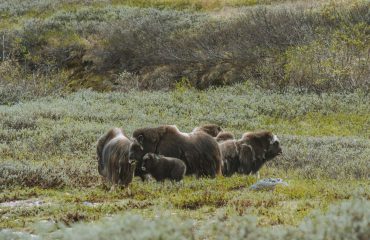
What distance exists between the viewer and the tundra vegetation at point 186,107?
268 inches

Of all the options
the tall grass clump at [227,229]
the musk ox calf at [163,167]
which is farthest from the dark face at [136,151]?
the tall grass clump at [227,229]

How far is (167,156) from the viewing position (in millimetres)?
10492

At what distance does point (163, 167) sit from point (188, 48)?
74.8 ft

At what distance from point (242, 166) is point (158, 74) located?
2012cm

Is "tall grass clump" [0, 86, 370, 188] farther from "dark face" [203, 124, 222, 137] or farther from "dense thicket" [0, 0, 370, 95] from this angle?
"dense thicket" [0, 0, 370, 95]

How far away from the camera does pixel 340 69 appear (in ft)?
76.3

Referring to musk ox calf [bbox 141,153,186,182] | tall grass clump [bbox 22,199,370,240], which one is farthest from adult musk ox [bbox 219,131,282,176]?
tall grass clump [bbox 22,199,370,240]

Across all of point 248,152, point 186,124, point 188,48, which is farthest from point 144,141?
point 188,48

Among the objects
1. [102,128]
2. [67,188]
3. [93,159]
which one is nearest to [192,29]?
[102,128]

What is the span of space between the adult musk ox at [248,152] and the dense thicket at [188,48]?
11.4m

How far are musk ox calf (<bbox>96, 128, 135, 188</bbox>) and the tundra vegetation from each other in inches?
11.6

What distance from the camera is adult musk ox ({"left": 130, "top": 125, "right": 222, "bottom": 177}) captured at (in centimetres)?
1012

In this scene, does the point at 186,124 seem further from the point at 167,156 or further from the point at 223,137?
the point at 167,156

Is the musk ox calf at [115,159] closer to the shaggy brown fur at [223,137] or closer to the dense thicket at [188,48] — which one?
the shaggy brown fur at [223,137]
